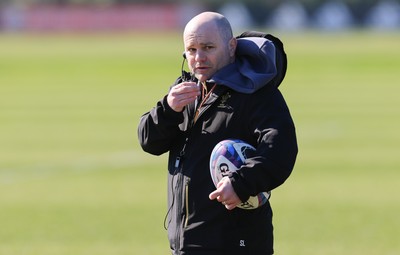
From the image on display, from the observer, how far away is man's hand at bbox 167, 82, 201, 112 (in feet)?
21.9

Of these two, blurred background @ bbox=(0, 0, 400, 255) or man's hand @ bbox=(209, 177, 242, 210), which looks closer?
man's hand @ bbox=(209, 177, 242, 210)

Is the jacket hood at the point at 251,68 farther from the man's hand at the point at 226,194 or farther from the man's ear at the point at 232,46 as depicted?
the man's hand at the point at 226,194

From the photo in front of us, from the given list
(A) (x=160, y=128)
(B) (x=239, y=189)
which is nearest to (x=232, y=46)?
(A) (x=160, y=128)

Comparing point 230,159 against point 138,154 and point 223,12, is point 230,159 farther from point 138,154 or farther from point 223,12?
point 223,12

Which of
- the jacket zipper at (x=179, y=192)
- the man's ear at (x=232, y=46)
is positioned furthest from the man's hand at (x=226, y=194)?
the man's ear at (x=232, y=46)

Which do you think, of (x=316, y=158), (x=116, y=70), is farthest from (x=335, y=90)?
(x=316, y=158)

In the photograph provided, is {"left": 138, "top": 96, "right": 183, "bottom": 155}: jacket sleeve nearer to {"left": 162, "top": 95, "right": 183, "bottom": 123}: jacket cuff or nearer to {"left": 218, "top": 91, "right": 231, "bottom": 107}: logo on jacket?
{"left": 162, "top": 95, "right": 183, "bottom": 123}: jacket cuff

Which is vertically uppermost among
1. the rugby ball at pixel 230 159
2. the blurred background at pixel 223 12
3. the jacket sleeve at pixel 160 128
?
the blurred background at pixel 223 12

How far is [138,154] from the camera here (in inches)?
810

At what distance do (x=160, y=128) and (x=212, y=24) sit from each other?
643 mm

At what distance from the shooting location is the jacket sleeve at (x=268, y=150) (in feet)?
21.6

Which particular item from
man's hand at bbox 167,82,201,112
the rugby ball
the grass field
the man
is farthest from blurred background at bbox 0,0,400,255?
man's hand at bbox 167,82,201,112

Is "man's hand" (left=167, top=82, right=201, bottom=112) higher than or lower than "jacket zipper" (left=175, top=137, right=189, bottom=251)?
higher

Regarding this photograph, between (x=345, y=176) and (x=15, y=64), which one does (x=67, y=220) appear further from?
(x=15, y=64)
